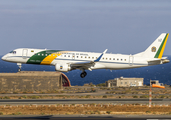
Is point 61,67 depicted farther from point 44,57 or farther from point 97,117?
point 97,117

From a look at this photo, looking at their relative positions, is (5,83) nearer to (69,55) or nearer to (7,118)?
(69,55)

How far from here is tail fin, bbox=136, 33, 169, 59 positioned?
6344 cm

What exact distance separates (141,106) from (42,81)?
129ft

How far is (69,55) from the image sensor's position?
57.3 meters

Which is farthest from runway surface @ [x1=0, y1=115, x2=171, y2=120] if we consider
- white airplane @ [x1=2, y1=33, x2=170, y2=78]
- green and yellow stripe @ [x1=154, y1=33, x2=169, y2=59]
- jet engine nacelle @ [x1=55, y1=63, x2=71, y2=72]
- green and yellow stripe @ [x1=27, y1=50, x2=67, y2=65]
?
green and yellow stripe @ [x1=154, y1=33, x2=169, y2=59]

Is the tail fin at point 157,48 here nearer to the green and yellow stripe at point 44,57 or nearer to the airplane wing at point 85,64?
the airplane wing at point 85,64

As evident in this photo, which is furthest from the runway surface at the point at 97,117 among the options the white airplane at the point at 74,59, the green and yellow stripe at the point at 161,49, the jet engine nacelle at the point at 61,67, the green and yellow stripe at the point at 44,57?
the green and yellow stripe at the point at 161,49

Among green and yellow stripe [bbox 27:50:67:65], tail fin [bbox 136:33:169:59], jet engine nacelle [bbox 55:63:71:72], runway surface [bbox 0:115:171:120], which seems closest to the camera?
runway surface [bbox 0:115:171:120]

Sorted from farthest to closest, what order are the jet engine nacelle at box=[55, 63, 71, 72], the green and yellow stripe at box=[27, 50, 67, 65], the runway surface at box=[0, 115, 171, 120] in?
the green and yellow stripe at box=[27, 50, 67, 65] → the jet engine nacelle at box=[55, 63, 71, 72] → the runway surface at box=[0, 115, 171, 120]

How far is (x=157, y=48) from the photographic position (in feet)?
211

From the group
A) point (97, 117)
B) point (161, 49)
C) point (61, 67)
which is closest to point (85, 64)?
point (61, 67)

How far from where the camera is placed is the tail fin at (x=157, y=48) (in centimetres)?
6344

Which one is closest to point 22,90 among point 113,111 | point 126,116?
point 113,111

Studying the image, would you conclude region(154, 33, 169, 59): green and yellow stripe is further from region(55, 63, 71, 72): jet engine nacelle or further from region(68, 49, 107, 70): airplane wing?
region(55, 63, 71, 72): jet engine nacelle
